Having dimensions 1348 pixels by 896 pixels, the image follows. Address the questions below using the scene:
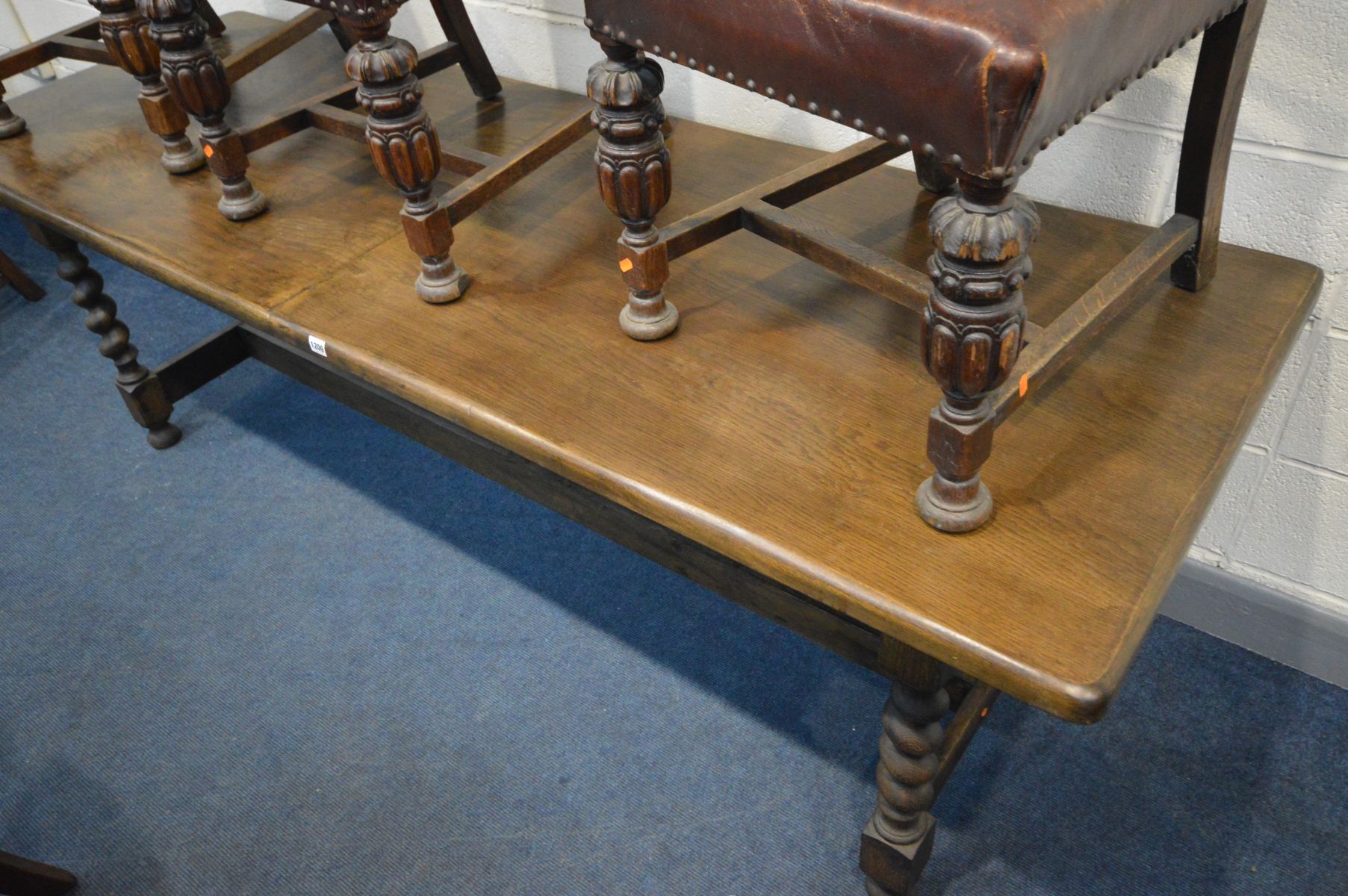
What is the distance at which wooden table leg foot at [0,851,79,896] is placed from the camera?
3.92ft

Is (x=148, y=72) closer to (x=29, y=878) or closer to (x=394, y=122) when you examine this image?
(x=394, y=122)

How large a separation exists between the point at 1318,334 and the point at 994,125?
0.74 m

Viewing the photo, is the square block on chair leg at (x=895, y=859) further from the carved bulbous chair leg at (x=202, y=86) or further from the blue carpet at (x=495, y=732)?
the carved bulbous chair leg at (x=202, y=86)

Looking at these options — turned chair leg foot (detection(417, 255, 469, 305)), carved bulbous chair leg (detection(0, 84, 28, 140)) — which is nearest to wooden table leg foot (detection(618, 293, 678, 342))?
turned chair leg foot (detection(417, 255, 469, 305))

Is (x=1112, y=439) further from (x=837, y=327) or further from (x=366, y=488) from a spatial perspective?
(x=366, y=488)


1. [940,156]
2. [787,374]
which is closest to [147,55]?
[787,374]

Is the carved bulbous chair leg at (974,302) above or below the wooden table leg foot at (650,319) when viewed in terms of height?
above

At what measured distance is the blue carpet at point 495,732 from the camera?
4.07 feet

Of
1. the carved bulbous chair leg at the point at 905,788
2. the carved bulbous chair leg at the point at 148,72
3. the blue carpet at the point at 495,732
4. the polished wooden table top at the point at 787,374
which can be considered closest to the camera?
the polished wooden table top at the point at 787,374

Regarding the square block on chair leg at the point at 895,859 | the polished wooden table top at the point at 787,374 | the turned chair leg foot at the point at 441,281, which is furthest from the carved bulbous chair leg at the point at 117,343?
the square block on chair leg at the point at 895,859

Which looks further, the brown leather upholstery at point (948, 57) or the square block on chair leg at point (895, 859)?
the square block on chair leg at point (895, 859)

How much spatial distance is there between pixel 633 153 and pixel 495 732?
2.60 feet

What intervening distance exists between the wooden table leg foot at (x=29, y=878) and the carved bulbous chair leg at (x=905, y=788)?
953mm

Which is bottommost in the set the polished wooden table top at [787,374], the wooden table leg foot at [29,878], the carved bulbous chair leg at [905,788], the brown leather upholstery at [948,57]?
the wooden table leg foot at [29,878]
